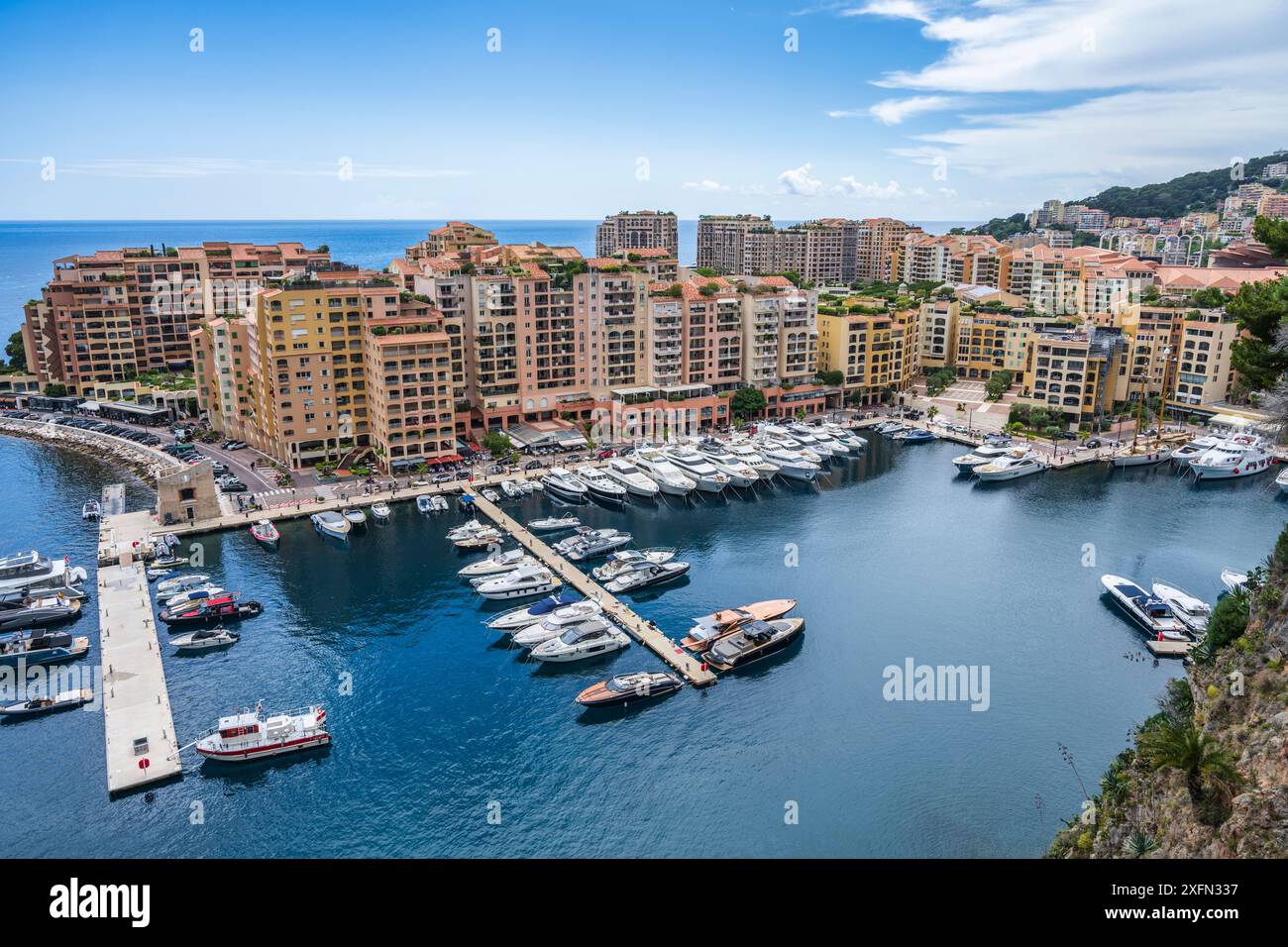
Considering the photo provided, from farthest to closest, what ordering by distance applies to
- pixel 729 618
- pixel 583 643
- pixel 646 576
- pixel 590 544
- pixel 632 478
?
pixel 632 478, pixel 590 544, pixel 646 576, pixel 729 618, pixel 583 643

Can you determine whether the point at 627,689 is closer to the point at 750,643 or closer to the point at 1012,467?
the point at 750,643

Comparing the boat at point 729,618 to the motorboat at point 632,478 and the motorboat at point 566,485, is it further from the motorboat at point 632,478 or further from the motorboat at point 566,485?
the motorboat at point 566,485

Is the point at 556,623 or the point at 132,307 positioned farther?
the point at 132,307

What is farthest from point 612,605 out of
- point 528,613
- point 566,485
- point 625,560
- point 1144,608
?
point 1144,608

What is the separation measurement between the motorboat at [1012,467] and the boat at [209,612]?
184ft

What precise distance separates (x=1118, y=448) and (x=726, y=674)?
5519cm

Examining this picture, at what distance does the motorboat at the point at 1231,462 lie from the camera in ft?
234

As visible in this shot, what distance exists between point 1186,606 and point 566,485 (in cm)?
4089

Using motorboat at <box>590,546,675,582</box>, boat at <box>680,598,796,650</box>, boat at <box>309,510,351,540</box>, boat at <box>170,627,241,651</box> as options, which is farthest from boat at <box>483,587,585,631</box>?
boat at <box>309,510,351,540</box>

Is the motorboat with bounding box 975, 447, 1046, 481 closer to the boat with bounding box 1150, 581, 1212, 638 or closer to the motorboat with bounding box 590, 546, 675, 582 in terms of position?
the boat with bounding box 1150, 581, 1212, 638

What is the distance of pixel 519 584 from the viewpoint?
166ft

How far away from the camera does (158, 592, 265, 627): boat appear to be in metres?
46.3

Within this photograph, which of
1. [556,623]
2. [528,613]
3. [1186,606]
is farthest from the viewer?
[528,613]
